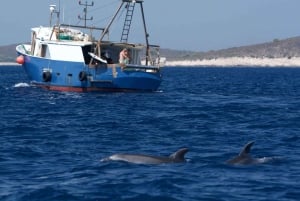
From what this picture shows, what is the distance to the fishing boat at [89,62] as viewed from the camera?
49.3 metres

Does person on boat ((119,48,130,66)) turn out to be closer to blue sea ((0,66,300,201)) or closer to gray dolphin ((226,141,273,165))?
blue sea ((0,66,300,201))

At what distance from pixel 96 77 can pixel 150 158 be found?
95.5ft

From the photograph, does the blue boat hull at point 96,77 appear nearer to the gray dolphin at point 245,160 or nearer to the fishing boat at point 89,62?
the fishing boat at point 89,62

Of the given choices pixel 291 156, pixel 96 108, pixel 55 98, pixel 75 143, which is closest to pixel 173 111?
pixel 96 108

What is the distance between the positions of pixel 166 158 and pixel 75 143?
534cm

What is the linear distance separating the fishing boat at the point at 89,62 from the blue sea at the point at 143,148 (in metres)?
3.92

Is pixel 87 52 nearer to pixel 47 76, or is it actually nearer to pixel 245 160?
pixel 47 76

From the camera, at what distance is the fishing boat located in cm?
4931

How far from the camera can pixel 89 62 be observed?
165 feet

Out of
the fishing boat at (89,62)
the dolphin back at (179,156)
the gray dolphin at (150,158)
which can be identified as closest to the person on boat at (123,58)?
the fishing boat at (89,62)

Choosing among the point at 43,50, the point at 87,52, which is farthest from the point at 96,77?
the point at 43,50

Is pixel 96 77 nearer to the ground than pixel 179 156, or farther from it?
farther from it

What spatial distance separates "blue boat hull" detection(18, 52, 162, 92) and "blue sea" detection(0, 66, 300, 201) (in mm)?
3623

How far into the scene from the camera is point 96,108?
40562mm
